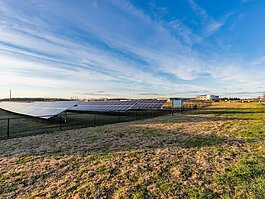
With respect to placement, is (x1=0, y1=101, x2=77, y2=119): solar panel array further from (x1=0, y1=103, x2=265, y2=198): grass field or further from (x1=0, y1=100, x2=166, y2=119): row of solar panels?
(x1=0, y1=103, x2=265, y2=198): grass field

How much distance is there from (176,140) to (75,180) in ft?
15.6

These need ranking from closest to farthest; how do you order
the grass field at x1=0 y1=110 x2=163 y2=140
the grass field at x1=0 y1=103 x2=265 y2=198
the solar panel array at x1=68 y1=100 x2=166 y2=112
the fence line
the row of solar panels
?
1. the grass field at x1=0 y1=103 x2=265 y2=198
2. the fence line
3. the grass field at x1=0 y1=110 x2=163 y2=140
4. the row of solar panels
5. the solar panel array at x1=68 y1=100 x2=166 y2=112

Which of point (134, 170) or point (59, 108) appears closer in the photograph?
point (134, 170)

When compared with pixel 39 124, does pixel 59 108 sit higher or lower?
higher

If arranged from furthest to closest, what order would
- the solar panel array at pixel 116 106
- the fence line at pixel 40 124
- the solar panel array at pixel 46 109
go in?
the solar panel array at pixel 116 106, the solar panel array at pixel 46 109, the fence line at pixel 40 124

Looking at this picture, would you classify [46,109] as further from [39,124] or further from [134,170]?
[134,170]

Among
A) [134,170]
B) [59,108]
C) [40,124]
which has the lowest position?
[40,124]

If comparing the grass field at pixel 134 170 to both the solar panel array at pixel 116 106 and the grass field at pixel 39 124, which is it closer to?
the grass field at pixel 39 124

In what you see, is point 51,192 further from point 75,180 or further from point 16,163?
point 16,163

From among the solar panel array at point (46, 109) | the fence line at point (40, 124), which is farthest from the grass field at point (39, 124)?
the solar panel array at point (46, 109)

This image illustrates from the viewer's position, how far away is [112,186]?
3.39 m

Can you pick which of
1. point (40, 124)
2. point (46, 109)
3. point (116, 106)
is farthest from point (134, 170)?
point (116, 106)

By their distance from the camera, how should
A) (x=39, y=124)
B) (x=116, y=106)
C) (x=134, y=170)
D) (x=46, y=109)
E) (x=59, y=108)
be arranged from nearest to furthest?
(x=134, y=170)
(x=39, y=124)
(x=59, y=108)
(x=46, y=109)
(x=116, y=106)

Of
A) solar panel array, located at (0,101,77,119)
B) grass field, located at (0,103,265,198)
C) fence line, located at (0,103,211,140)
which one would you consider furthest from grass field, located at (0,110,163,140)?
grass field, located at (0,103,265,198)
